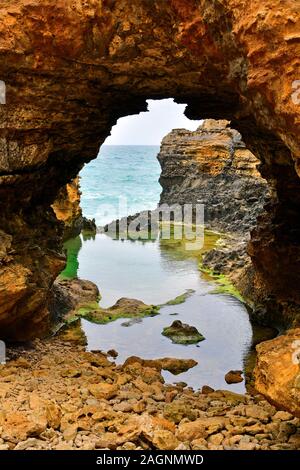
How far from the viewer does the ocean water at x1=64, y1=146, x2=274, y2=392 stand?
14569 millimetres

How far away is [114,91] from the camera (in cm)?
1245

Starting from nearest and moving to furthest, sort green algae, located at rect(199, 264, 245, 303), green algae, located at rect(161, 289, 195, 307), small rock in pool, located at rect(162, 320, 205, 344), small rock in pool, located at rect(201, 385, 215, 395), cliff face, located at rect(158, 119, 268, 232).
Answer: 1. small rock in pool, located at rect(201, 385, 215, 395)
2. small rock in pool, located at rect(162, 320, 205, 344)
3. green algae, located at rect(161, 289, 195, 307)
4. green algae, located at rect(199, 264, 245, 303)
5. cliff face, located at rect(158, 119, 268, 232)

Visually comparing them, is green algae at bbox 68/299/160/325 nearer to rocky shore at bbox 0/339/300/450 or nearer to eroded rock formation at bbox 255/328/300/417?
rocky shore at bbox 0/339/300/450

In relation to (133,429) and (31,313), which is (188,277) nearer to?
(31,313)

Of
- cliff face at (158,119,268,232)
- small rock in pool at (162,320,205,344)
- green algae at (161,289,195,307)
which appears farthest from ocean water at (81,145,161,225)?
small rock in pool at (162,320,205,344)

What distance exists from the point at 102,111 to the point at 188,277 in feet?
42.3

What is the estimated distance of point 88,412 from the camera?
29.6 feet

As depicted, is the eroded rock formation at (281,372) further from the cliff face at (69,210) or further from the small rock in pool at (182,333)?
the cliff face at (69,210)

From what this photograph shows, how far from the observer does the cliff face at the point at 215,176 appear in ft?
135

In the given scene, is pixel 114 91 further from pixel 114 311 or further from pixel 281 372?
pixel 114 311

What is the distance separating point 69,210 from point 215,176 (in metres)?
16.7

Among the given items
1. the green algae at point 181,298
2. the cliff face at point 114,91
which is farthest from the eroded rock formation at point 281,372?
the green algae at point 181,298

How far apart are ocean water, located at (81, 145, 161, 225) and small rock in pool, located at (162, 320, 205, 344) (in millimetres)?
47021
